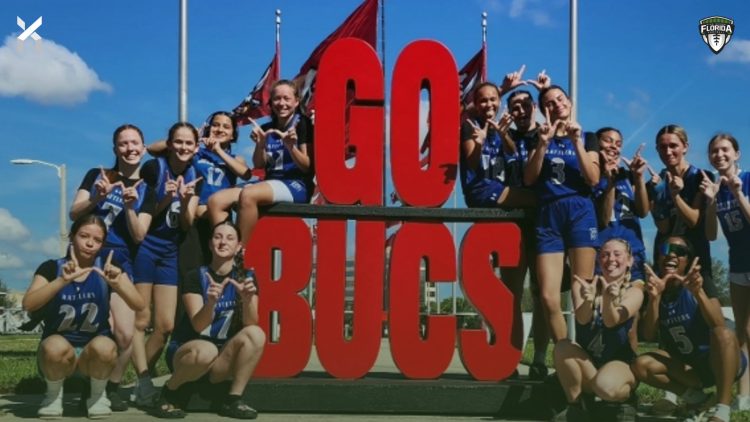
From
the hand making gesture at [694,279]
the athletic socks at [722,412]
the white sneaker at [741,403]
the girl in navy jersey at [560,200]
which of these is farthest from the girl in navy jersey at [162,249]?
the white sneaker at [741,403]

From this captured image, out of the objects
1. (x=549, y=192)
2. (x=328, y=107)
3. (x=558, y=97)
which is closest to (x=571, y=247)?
(x=549, y=192)

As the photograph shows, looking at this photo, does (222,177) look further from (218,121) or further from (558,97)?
(558,97)

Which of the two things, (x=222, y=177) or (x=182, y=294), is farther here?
(x=222, y=177)

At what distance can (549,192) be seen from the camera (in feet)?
20.6

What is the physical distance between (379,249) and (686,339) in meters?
2.32

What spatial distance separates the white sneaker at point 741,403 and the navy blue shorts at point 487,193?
2378 mm

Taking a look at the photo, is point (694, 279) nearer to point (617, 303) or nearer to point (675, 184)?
point (617, 303)

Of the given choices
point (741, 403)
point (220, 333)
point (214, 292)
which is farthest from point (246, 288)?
point (741, 403)

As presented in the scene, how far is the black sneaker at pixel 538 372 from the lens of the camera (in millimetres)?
6519

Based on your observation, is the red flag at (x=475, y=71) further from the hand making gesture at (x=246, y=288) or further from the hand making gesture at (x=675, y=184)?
the hand making gesture at (x=246, y=288)

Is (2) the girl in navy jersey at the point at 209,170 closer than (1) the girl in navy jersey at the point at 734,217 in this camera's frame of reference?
No

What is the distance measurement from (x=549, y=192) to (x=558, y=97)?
2.30 ft

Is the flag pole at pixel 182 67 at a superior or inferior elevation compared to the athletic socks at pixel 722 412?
superior

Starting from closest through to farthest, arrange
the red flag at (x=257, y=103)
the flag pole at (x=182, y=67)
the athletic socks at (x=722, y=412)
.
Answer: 1. the athletic socks at (x=722, y=412)
2. the flag pole at (x=182, y=67)
3. the red flag at (x=257, y=103)
